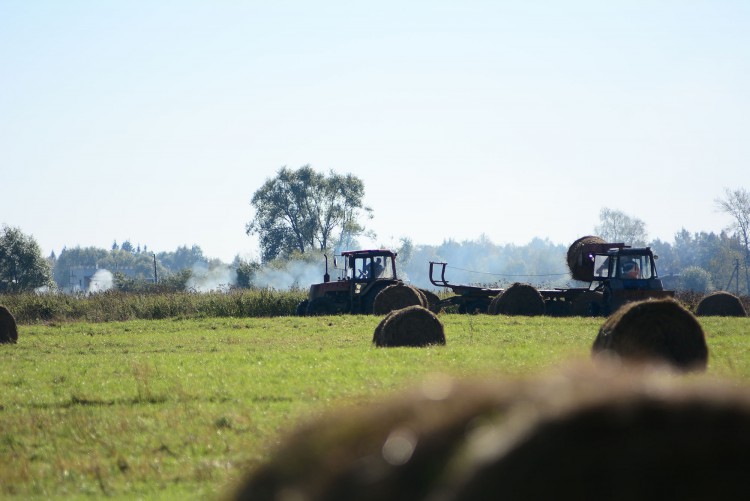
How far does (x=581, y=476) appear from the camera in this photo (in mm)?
2807

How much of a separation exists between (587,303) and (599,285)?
237 centimetres

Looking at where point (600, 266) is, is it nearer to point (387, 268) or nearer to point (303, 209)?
point (387, 268)

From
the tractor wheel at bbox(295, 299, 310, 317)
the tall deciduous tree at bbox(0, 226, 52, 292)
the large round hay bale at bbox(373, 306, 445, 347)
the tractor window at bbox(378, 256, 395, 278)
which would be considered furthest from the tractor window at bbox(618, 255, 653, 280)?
the tall deciduous tree at bbox(0, 226, 52, 292)

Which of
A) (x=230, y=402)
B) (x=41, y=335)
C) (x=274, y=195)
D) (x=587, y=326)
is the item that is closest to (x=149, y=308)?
(x=41, y=335)

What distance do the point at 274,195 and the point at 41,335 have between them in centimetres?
8294

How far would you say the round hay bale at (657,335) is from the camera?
43.8 ft

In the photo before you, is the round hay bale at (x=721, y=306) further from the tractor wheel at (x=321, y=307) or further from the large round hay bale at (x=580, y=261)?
the tractor wheel at (x=321, y=307)

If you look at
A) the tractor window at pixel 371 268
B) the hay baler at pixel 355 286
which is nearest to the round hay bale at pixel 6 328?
the hay baler at pixel 355 286

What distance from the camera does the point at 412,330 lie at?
20109 millimetres

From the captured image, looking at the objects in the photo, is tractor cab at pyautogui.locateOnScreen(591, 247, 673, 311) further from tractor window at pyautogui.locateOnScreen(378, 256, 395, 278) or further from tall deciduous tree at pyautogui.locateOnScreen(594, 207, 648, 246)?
tall deciduous tree at pyautogui.locateOnScreen(594, 207, 648, 246)

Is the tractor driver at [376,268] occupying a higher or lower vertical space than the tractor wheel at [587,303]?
higher

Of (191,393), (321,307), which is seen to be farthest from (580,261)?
(191,393)

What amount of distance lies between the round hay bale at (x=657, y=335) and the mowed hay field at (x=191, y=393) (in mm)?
445

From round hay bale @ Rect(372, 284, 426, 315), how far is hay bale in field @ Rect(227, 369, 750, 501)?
31.3m
